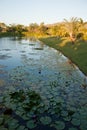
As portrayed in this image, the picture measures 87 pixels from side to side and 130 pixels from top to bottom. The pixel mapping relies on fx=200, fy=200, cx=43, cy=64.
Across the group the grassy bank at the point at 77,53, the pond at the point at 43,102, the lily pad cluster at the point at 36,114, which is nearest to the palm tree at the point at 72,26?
the grassy bank at the point at 77,53

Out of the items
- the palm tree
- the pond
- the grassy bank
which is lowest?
the pond

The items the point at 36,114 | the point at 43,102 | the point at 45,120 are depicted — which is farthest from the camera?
the point at 43,102

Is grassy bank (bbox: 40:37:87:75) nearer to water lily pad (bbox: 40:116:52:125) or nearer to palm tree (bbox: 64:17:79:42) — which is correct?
palm tree (bbox: 64:17:79:42)

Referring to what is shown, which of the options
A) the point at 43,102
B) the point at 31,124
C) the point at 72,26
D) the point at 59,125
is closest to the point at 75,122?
the point at 59,125

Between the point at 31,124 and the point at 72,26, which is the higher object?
the point at 72,26

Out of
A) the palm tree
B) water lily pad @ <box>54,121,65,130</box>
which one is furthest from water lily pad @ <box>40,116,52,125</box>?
the palm tree

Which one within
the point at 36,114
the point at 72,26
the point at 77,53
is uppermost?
the point at 72,26

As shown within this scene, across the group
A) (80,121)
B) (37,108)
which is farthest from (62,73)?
(80,121)

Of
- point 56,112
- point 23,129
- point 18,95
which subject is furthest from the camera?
point 18,95

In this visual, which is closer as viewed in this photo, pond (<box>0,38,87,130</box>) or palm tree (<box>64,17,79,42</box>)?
pond (<box>0,38,87,130</box>)

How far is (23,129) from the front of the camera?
7.41m

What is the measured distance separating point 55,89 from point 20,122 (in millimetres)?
4814

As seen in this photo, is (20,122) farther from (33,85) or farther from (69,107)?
(33,85)

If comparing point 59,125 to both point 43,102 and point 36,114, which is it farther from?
point 43,102
